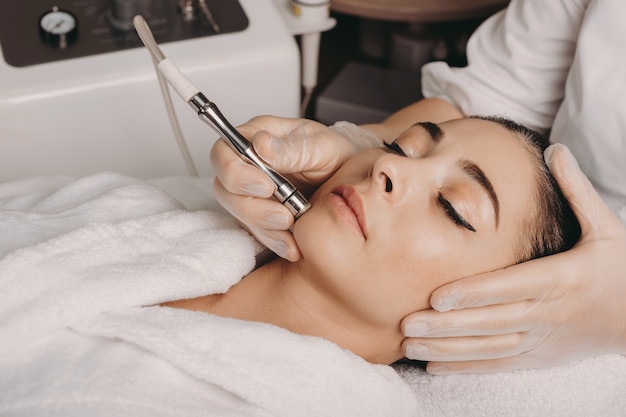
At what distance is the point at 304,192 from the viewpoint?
1.11 metres

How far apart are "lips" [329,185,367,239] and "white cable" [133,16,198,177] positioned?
0.24 metres

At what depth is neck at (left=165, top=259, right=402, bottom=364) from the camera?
954mm

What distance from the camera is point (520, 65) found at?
122 cm

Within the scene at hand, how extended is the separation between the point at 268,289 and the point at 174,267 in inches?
5.5

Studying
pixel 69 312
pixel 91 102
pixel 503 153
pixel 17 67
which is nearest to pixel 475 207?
pixel 503 153

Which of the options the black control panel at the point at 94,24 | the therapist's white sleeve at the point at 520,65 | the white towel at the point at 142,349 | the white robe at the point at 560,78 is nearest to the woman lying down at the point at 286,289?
the white towel at the point at 142,349

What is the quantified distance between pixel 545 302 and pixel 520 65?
487 millimetres

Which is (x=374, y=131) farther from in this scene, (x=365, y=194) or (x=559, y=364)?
(x=559, y=364)

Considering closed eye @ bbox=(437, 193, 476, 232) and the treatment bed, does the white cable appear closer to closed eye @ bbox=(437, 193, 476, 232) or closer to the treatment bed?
the treatment bed

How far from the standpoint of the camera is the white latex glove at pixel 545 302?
889mm

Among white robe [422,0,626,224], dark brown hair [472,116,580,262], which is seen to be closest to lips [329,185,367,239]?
dark brown hair [472,116,580,262]

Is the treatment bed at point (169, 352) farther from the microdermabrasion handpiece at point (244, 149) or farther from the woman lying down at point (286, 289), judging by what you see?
the microdermabrasion handpiece at point (244, 149)

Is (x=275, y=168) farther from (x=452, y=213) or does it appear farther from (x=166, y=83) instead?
(x=166, y=83)

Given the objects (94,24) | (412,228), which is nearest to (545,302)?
(412,228)
